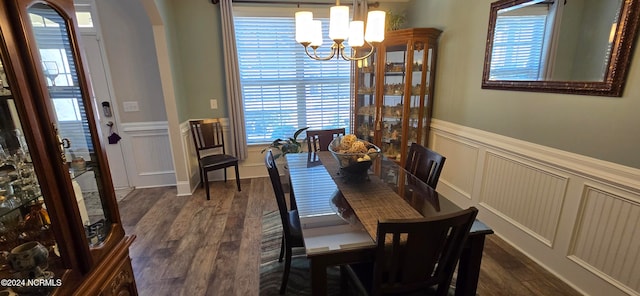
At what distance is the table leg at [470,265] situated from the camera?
1.46 meters

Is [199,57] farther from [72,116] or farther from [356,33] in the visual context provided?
[72,116]

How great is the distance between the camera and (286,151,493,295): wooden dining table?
1.32 m

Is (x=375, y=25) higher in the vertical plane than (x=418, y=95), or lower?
higher

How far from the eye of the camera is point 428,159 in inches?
81.3

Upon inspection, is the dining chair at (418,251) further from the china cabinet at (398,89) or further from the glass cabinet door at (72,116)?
the china cabinet at (398,89)

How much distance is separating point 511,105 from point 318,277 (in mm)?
2151

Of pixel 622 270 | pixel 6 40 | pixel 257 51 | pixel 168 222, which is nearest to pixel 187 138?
pixel 168 222

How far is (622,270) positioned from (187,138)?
13.6 ft

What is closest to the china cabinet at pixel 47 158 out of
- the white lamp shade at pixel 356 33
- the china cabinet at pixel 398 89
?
the white lamp shade at pixel 356 33

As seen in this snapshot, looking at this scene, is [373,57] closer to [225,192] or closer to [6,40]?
[225,192]

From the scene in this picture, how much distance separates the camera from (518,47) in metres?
2.31

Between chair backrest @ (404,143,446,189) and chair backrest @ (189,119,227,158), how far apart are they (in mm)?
2541

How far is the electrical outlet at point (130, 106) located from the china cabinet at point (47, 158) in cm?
272

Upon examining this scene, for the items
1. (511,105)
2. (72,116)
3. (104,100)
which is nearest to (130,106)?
(104,100)
